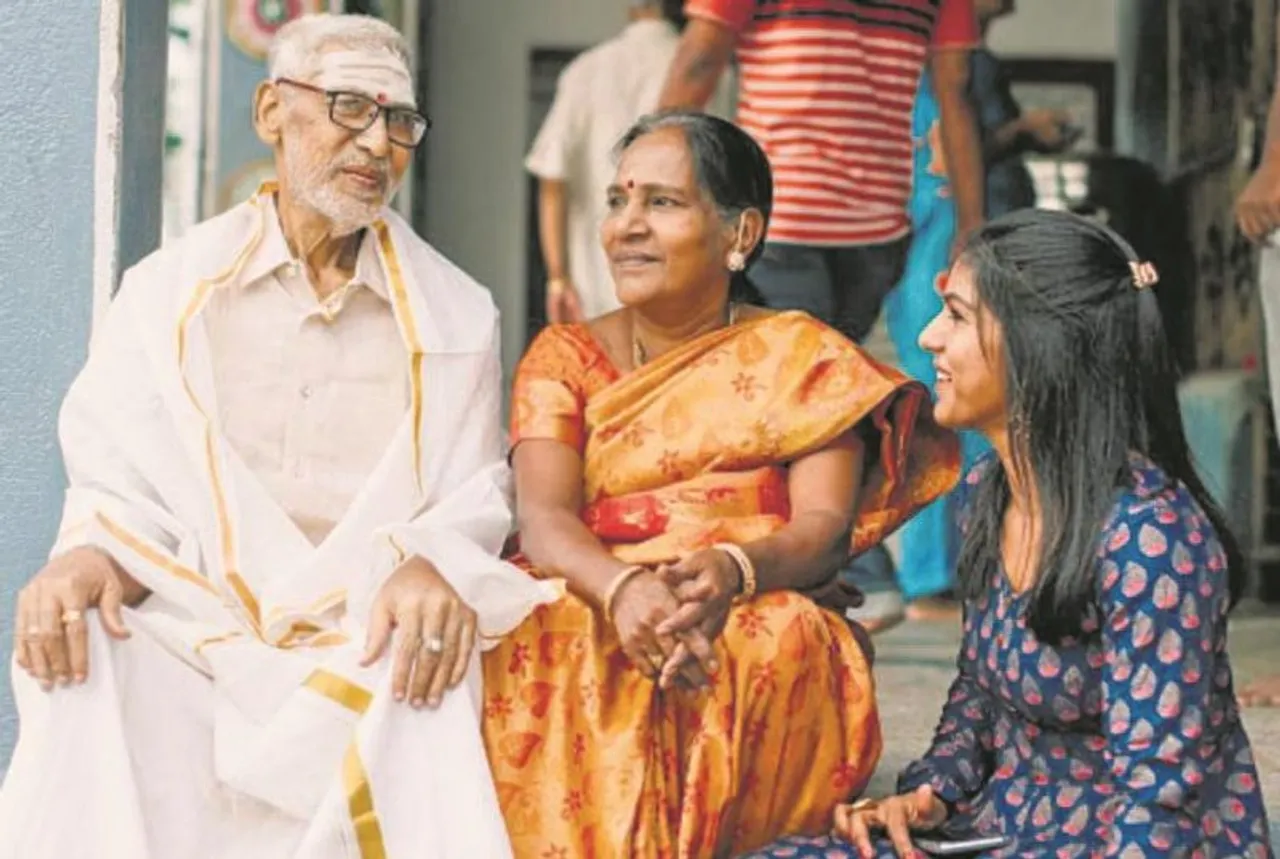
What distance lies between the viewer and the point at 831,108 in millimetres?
4539

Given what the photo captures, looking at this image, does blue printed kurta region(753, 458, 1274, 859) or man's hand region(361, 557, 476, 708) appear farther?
man's hand region(361, 557, 476, 708)

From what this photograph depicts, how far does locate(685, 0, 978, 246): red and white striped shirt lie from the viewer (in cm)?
447

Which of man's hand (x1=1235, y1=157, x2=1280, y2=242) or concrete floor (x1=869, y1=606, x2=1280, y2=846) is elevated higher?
man's hand (x1=1235, y1=157, x2=1280, y2=242)

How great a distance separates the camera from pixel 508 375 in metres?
8.20

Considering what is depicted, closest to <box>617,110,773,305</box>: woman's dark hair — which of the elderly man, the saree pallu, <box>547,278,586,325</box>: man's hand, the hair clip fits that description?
the saree pallu

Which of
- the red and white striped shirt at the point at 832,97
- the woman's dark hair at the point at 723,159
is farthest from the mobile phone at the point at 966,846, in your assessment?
the red and white striped shirt at the point at 832,97

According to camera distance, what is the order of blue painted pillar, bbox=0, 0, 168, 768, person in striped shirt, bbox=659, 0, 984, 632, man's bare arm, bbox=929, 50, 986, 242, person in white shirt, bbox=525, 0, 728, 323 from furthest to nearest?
person in white shirt, bbox=525, 0, 728, 323
man's bare arm, bbox=929, 50, 986, 242
person in striped shirt, bbox=659, 0, 984, 632
blue painted pillar, bbox=0, 0, 168, 768

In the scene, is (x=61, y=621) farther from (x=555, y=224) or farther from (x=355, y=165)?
(x=555, y=224)

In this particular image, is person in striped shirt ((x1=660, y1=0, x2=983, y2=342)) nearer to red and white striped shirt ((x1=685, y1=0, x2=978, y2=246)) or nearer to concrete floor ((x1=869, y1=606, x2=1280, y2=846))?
red and white striped shirt ((x1=685, y1=0, x2=978, y2=246))

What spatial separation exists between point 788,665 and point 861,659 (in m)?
0.18

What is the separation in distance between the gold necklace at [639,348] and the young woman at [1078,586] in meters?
0.61

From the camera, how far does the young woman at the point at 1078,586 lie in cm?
260

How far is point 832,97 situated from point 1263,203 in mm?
963

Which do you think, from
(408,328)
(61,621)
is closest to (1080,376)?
(408,328)
